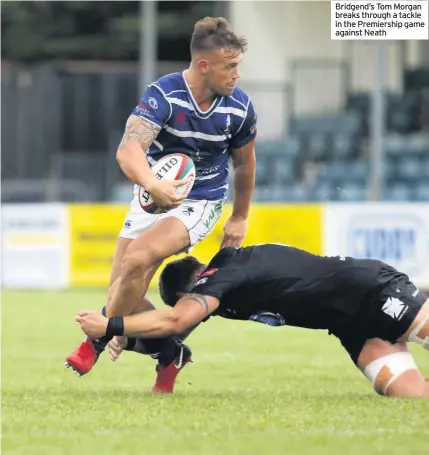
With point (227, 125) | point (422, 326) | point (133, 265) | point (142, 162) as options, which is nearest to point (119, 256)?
point (133, 265)

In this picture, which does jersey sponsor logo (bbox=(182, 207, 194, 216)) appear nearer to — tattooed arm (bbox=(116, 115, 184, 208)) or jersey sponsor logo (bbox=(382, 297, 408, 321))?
tattooed arm (bbox=(116, 115, 184, 208))

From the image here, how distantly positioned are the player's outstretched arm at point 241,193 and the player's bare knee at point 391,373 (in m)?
1.40

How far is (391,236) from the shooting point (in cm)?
1634

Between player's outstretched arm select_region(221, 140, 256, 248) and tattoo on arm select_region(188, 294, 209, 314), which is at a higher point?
player's outstretched arm select_region(221, 140, 256, 248)

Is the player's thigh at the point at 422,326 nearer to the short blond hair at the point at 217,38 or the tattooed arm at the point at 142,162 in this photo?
the tattooed arm at the point at 142,162

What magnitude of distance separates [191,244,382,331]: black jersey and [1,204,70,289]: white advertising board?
1058 cm

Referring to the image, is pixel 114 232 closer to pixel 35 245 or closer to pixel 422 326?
pixel 35 245

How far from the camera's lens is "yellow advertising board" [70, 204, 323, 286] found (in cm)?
1697

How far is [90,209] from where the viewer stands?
689 inches

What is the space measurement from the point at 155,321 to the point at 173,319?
99mm

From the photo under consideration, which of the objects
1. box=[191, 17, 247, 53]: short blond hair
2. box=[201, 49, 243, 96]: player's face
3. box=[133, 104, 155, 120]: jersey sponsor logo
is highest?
box=[191, 17, 247, 53]: short blond hair

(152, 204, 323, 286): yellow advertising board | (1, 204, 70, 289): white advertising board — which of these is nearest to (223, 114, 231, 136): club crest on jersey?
(152, 204, 323, 286): yellow advertising board

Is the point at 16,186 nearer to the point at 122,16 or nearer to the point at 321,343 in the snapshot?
the point at 122,16

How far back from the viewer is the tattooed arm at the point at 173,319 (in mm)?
6805
